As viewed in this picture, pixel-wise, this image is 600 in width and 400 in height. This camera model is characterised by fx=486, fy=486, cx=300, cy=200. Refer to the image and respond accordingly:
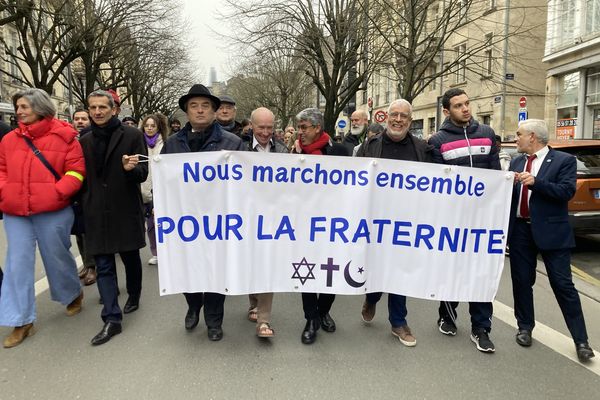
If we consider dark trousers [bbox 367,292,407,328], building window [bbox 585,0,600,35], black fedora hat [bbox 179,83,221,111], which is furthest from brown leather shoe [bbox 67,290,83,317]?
building window [bbox 585,0,600,35]

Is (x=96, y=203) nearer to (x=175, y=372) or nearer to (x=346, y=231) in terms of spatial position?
(x=175, y=372)

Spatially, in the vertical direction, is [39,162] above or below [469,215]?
above

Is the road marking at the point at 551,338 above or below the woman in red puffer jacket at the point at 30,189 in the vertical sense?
below

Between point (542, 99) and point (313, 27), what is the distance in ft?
49.1

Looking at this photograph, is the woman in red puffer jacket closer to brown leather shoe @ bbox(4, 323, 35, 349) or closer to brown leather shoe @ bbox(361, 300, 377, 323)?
brown leather shoe @ bbox(4, 323, 35, 349)

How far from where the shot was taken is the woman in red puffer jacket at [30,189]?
12.4 feet

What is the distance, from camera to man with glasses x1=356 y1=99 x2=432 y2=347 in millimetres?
3785

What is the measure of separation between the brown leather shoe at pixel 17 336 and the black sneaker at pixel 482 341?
3.63m

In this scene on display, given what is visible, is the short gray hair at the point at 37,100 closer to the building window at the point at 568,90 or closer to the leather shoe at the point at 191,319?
the leather shoe at the point at 191,319

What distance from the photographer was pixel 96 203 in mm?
3973

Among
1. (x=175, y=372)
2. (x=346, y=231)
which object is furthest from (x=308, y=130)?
(x=175, y=372)

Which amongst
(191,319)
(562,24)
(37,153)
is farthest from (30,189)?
(562,24)

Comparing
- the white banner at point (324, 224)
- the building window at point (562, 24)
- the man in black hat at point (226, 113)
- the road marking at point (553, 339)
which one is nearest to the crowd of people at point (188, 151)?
the road marking at point (553, 339)

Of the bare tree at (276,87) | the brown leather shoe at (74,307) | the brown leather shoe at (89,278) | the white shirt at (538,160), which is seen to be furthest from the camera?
the bare tree at (276,87)
